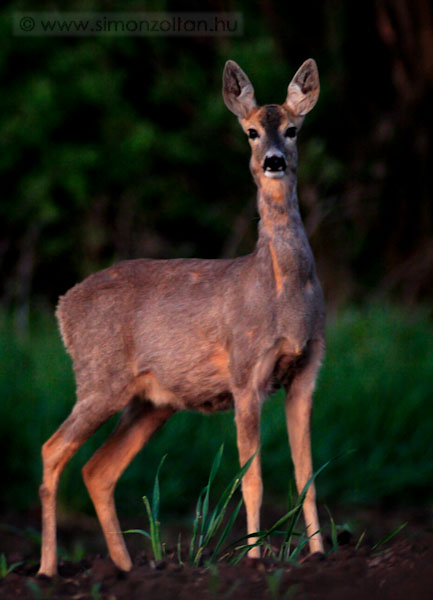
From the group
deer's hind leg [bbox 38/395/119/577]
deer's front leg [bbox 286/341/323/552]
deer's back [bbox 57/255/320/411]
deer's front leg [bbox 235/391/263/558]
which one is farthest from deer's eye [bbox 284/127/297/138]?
deer's hind leg [bbox 38/395/119/577]

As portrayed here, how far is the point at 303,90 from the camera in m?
5.52

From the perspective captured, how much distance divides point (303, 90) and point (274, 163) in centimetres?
67

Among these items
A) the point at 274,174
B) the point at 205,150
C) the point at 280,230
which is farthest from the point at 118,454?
the point at 205,150

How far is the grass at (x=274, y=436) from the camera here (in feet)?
28.3

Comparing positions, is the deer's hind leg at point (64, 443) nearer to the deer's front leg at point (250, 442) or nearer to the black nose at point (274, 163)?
the deer's front leg at point (250, 442)

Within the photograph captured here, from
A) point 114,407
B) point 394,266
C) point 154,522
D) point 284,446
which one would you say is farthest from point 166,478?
point 394,266

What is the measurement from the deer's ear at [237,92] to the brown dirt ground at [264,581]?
2.23 meters

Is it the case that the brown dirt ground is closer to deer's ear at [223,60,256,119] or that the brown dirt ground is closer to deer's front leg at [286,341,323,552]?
deer's front leg at [286,341,323,552]

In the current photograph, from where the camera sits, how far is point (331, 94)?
14.6 m

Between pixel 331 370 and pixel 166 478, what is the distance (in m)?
2.12

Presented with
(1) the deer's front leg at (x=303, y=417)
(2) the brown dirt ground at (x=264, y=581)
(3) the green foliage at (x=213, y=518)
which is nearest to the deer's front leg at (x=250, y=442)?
(3) the green foliage at (x=213, y=518)

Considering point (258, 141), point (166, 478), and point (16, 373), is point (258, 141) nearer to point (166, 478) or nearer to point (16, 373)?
point (166, 478)

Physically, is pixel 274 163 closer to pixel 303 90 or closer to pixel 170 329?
pixel 303 90

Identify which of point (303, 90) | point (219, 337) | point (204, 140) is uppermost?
point (204, 140)
